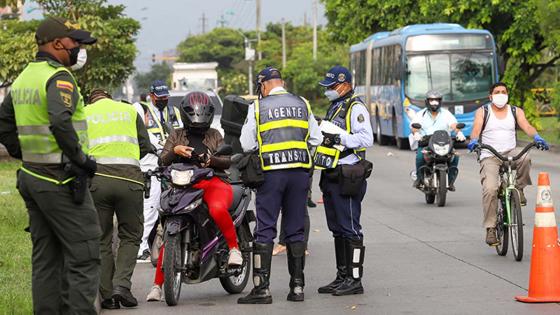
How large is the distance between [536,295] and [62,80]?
423cm

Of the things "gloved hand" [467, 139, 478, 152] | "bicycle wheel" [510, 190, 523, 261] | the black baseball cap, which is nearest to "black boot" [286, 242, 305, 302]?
"bicycle wheel" [510, 190, 523, 261]

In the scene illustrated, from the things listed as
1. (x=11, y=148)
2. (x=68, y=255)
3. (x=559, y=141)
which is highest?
(x=11, y=148)

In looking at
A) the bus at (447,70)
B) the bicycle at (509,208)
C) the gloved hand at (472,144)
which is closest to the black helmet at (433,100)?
the bicycle at (509,208)

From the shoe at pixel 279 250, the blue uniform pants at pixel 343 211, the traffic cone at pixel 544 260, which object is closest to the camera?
the traffic cone at pixel 544 260

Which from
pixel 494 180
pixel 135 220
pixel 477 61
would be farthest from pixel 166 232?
pixel 477 61

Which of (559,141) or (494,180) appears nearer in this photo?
(494,180)

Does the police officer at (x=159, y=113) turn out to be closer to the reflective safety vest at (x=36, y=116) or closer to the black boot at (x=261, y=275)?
the black boot at (x=261, y=275)

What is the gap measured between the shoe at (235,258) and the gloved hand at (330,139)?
1.15 metres

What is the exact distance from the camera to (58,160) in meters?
7.71

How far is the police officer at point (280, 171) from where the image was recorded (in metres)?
10.2

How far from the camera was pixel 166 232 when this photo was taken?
9953 mm

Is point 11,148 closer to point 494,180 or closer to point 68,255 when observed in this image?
point 68,255

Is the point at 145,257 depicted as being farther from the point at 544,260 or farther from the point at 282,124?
the point at 544,260

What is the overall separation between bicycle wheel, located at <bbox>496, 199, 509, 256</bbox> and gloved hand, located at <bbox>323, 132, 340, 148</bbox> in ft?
Result: 9.04
